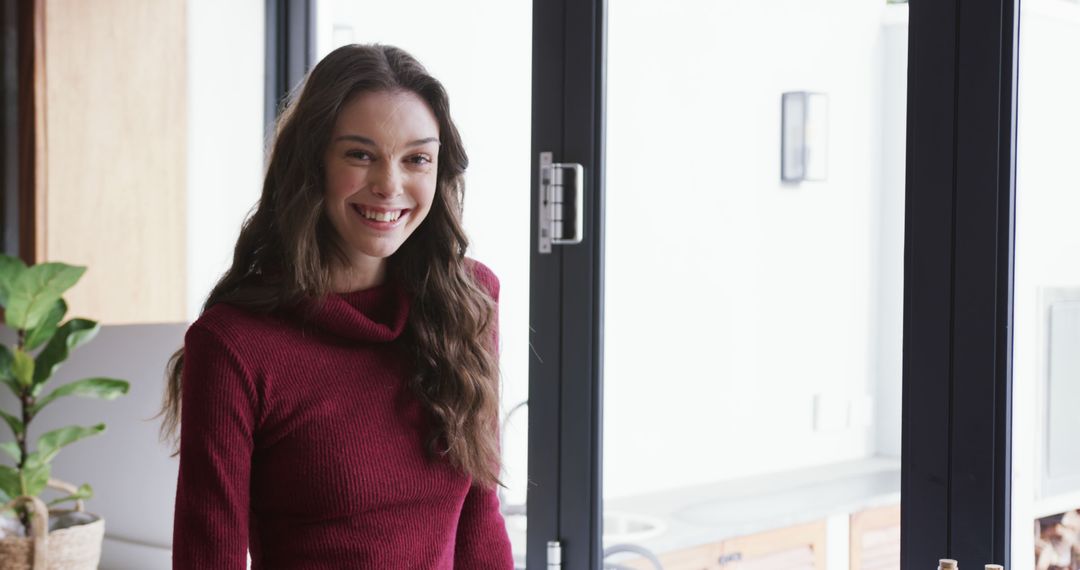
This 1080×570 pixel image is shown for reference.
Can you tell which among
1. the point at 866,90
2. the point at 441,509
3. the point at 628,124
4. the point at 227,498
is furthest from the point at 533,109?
the point at 227,498

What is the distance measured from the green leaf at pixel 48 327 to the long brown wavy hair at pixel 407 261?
3.28ft

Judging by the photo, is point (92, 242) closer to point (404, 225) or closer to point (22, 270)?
point (22, 270)

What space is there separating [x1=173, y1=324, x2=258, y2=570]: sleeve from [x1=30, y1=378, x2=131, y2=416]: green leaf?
1357 millimetres

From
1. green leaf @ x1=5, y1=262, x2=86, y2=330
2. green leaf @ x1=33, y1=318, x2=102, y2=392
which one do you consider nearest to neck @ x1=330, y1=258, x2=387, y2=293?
green leaf @ x1=5, y1=262, x2=86, y2=330

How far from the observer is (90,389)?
2.42 meters

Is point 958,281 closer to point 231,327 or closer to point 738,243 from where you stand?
point 738,243

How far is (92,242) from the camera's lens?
234 centimetres

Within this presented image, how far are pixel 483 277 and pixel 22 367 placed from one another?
4.41ft

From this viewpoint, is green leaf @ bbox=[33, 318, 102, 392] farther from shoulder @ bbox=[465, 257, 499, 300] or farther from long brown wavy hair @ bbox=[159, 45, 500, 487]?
shoulder @ bbox=[465, 257, 499, 300]

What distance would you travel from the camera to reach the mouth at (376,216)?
4.13ft

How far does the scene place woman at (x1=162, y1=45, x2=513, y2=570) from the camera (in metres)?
1.18

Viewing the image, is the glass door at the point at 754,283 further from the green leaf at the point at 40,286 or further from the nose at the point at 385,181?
the green leaf at the point at 40,286

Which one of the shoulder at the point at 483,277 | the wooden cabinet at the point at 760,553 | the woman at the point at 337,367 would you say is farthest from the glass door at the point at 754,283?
the woman at the point at 337,367

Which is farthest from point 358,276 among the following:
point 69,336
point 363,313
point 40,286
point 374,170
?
point 69,336
